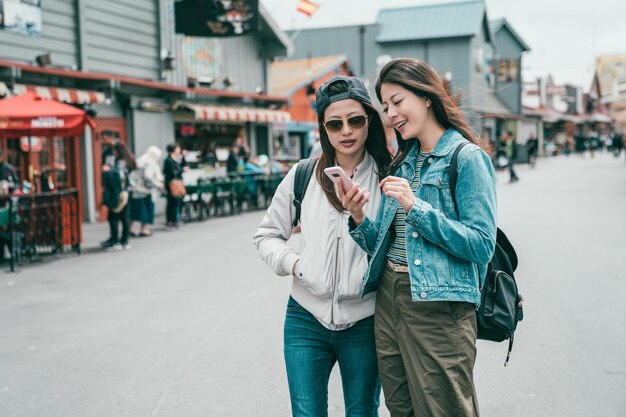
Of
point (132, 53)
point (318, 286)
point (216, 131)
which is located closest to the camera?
point (318, 286)

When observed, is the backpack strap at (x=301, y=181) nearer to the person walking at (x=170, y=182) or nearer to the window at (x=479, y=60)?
the person walking at (x=170, y=182)

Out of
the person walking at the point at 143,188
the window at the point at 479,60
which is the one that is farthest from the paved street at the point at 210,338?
the window at the point at 479,60

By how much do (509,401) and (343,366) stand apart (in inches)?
87.6

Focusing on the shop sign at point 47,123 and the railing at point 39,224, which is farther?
the shop sign at point 47,123

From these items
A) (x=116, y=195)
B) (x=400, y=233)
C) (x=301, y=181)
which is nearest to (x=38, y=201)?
(x=116, y=195)

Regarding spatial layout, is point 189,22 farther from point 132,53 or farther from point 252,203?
point 252,203

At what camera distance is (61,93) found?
14.2 meters

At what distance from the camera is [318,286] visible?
268 centimetres

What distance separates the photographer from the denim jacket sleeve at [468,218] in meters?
2.31

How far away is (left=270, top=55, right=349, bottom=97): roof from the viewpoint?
3102cm

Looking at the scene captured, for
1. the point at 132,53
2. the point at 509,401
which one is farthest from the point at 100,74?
the point at 509,401

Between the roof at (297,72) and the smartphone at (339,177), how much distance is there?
27955mm

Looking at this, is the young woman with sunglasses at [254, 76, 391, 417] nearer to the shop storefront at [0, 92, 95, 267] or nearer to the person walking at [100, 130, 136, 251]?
the shop storefront at [0, 92, 95, 267]

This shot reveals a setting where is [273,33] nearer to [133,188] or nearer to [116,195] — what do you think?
[133,188]
